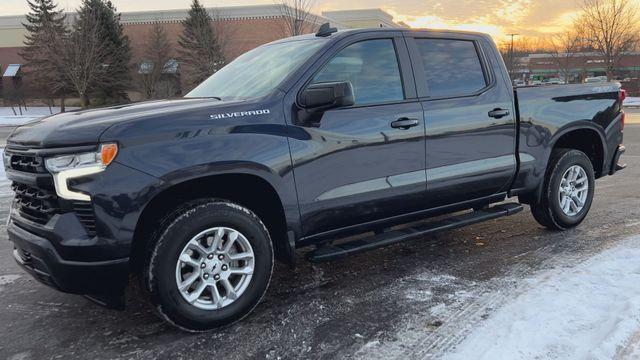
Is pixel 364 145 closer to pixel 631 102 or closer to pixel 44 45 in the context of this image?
pixel 44 45

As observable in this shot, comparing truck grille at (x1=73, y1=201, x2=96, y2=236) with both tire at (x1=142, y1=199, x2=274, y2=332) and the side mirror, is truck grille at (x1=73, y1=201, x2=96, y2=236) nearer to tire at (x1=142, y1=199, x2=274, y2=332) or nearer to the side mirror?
tire at (x1=142, y1=199, x2=274, y2=332)

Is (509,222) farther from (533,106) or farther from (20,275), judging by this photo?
(20,275)

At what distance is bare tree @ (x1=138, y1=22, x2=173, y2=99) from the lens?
1665 inches

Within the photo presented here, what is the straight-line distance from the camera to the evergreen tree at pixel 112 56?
41031mm

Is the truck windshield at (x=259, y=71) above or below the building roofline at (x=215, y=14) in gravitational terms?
below

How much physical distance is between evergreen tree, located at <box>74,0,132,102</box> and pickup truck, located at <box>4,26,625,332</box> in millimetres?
40440

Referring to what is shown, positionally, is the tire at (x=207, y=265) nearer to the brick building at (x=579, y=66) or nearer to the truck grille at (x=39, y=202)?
the truck grille at (x=39, y=202)

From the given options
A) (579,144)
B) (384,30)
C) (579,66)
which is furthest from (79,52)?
(579,66)

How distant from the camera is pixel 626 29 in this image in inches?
1687

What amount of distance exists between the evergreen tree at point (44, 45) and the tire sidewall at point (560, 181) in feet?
122

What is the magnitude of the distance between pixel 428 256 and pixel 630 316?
1.80 meters

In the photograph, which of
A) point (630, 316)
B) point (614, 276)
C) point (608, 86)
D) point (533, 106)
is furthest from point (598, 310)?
point (608, 86)

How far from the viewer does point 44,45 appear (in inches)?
1457

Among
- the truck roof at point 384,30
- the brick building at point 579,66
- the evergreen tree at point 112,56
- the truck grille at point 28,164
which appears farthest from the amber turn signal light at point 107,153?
the brick building at point 579,66
